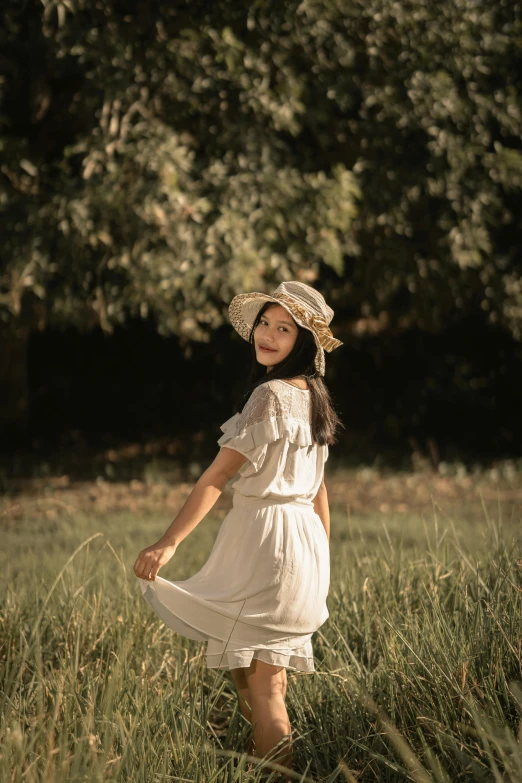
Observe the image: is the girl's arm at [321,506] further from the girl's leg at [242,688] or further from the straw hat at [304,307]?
the girl's leg at [242,688]

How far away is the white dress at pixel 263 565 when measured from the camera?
8.71ft

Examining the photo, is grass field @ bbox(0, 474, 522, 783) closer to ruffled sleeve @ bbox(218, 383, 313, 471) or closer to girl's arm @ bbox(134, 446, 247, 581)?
girl's arm @ bbox(134, 446, 247, 581)

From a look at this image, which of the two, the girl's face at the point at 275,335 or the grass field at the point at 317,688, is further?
the girl's face at the point at 275,335

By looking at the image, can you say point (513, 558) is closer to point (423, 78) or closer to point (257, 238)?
point (257, 238)

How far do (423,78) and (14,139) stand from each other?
407cm

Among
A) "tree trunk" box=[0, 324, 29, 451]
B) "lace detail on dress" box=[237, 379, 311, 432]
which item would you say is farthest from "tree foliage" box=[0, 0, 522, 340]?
"lace detail on dress" box=[237, 379, 311, 432]

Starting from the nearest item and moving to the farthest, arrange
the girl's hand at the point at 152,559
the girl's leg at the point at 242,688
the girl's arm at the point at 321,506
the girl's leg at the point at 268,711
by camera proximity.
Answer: the girl's hand at the point at 152,559 < the girl's leg at the point at 268,711 < the girl's leg at the point at 242,688 < the girl's arm at the point at 321,506

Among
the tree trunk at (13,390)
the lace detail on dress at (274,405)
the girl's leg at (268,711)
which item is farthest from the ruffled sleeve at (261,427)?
the tree trunk at (13,390)

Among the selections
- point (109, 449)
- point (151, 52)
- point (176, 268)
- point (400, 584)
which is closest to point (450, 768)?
point (400, 584)

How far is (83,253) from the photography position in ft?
26.6

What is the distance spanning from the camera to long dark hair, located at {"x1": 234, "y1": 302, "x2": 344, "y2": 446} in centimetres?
283

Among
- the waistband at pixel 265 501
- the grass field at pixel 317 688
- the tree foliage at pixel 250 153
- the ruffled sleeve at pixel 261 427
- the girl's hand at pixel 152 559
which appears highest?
the tree foliage at pixel 250 153

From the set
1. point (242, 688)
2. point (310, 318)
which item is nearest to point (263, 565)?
point (242, 688)

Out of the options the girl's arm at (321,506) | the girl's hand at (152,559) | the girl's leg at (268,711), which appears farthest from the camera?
the girl's arm at (321,506)
